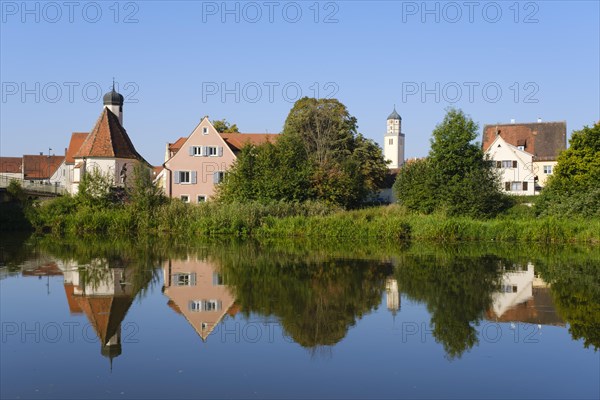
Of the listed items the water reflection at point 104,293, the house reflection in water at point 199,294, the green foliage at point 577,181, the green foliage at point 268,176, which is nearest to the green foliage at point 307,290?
the house reflection in water at point 199,294

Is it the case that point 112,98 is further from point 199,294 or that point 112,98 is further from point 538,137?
point 199,294

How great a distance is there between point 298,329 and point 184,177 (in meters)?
48.0

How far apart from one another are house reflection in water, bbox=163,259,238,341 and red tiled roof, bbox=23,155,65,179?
7493 centimetres

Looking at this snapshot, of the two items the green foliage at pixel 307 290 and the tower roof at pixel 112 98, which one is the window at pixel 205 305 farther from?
the tower roof at pixel 112 98

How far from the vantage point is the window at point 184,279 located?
894 inches

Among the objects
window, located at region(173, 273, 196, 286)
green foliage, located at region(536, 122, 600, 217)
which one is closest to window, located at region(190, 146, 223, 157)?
green foliage, located at region(536, 122, 600, 217)

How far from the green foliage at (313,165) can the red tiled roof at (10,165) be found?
52429mm

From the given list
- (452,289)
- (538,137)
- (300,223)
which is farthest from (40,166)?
(452,289)

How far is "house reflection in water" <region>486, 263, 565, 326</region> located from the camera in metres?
17.2

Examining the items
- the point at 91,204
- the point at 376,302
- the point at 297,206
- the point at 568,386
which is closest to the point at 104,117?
the point at 91,204

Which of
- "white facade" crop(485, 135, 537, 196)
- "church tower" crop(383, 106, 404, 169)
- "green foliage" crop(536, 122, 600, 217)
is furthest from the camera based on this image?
"church tower" crop(383, 106, 404, 169)

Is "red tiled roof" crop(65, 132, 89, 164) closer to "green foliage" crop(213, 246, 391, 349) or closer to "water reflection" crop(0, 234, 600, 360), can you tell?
"water reflection" crop(0, 234, 600, 360)

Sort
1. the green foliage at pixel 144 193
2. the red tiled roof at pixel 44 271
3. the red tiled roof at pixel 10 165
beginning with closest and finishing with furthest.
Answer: the red tiled roof at pixel 44 271 < the green foliage at pixel 144 193 < the red tiled roof at pixel 10 165

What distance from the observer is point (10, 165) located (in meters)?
99.9
